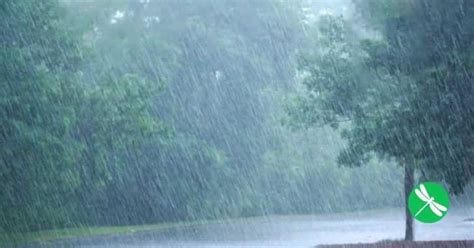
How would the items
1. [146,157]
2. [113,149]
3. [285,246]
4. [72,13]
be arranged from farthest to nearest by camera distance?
[72,13] < [146,157] < [113,149] < [285,246]

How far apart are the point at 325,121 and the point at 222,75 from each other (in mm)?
19149

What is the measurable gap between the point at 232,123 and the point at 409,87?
72.1 ft

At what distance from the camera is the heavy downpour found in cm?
1723

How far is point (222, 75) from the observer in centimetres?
3925

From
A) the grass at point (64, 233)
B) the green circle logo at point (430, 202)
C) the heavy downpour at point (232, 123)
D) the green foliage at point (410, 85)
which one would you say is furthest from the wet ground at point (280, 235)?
the green circle logo at point (430, 202)

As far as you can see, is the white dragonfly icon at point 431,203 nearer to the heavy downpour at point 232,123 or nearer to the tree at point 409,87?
the heavy downpour at point 232,123

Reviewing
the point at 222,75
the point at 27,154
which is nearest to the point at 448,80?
the point at 27,154

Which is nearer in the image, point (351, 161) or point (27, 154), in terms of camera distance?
point (351, 161)

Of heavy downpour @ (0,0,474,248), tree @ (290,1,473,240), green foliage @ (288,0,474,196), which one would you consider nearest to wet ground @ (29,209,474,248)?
heavy downpour @ (0,0,474,248)

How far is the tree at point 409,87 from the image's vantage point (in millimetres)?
16656

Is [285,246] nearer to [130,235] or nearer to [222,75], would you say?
[130,235]

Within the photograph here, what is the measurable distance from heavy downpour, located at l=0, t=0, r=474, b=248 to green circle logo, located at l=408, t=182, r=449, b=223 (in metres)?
0.02

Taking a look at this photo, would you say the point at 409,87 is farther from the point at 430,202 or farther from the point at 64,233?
the point at 64,233

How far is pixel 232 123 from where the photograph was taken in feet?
128
